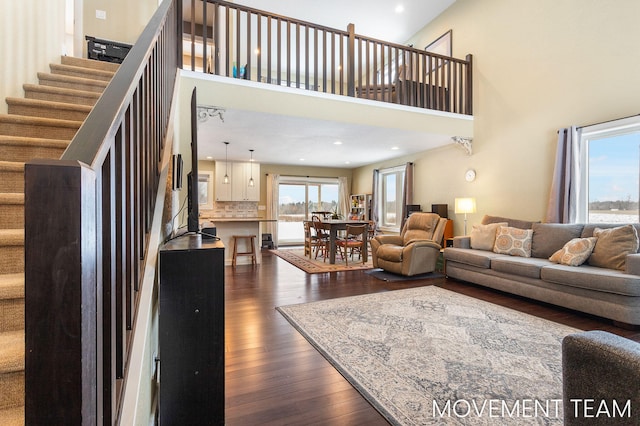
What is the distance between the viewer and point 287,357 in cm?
231

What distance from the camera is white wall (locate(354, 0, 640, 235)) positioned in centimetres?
371

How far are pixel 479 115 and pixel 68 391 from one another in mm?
6351

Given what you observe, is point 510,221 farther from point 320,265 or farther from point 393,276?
point 320,265

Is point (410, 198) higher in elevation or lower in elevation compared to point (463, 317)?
higher

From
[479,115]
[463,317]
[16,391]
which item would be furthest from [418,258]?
[16,391]

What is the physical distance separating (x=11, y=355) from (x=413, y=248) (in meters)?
4.69

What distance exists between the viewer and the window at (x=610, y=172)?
3.60 meters

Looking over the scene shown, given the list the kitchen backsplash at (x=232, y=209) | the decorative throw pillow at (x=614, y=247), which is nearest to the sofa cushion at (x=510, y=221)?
the decorative throw pillow at (x=614, y=247)

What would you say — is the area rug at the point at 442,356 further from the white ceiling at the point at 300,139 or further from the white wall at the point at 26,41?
the white wall at the point at 26,41

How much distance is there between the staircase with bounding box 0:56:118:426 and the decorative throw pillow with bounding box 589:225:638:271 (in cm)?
457

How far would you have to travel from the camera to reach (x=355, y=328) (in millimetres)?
2814

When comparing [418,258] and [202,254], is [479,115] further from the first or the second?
[202,254]

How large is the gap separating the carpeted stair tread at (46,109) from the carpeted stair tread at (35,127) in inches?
8.6

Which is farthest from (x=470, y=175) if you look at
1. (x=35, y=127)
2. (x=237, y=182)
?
(x=35, y=127)
